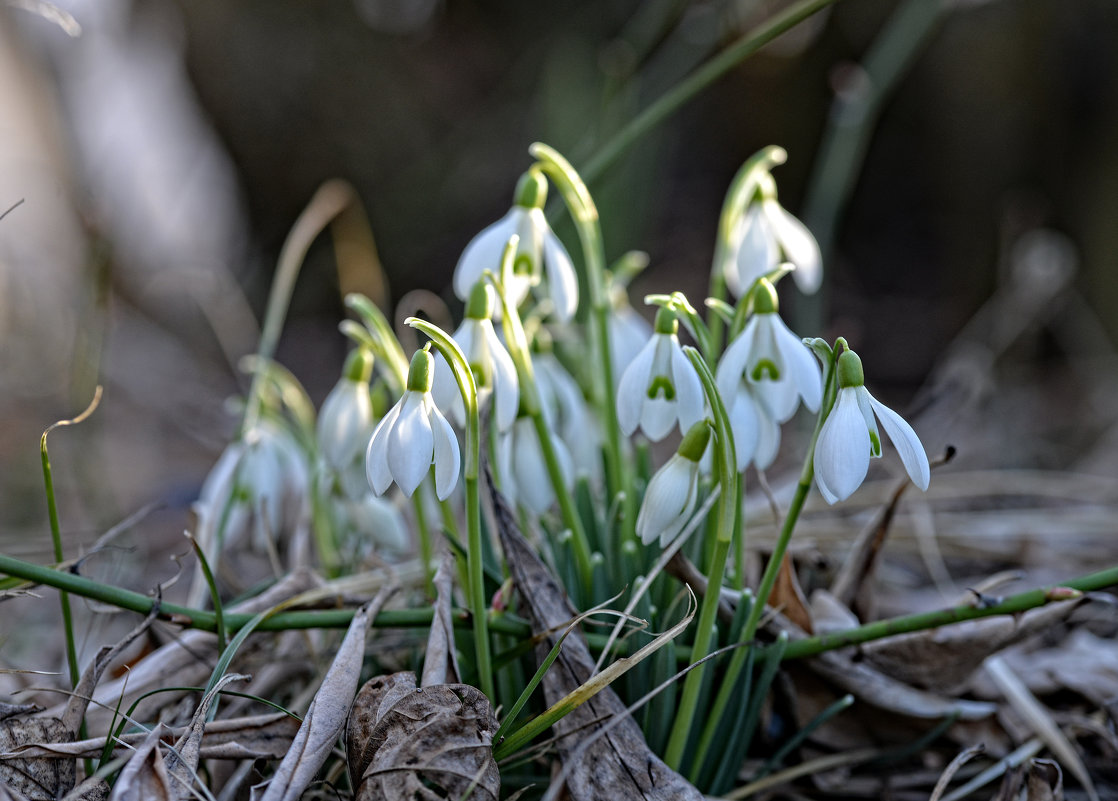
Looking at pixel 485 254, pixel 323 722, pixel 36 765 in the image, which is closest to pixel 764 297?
pixel 485 254

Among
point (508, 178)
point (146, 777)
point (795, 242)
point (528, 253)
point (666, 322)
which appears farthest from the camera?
point (508, 178)

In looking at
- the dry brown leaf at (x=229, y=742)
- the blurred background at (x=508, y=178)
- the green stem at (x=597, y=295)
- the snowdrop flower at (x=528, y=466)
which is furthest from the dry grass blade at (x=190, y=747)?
the blurred background at (x=508, y=178)

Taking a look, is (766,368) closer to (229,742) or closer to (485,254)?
(485,254)

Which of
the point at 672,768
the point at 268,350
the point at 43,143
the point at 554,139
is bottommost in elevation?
the point at 672,768

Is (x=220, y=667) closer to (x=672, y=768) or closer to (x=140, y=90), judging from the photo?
(x=672, y=768)

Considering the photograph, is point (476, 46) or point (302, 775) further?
point (476, 46)

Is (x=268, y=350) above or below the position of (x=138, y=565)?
above

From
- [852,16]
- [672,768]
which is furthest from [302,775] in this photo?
[852,16]
